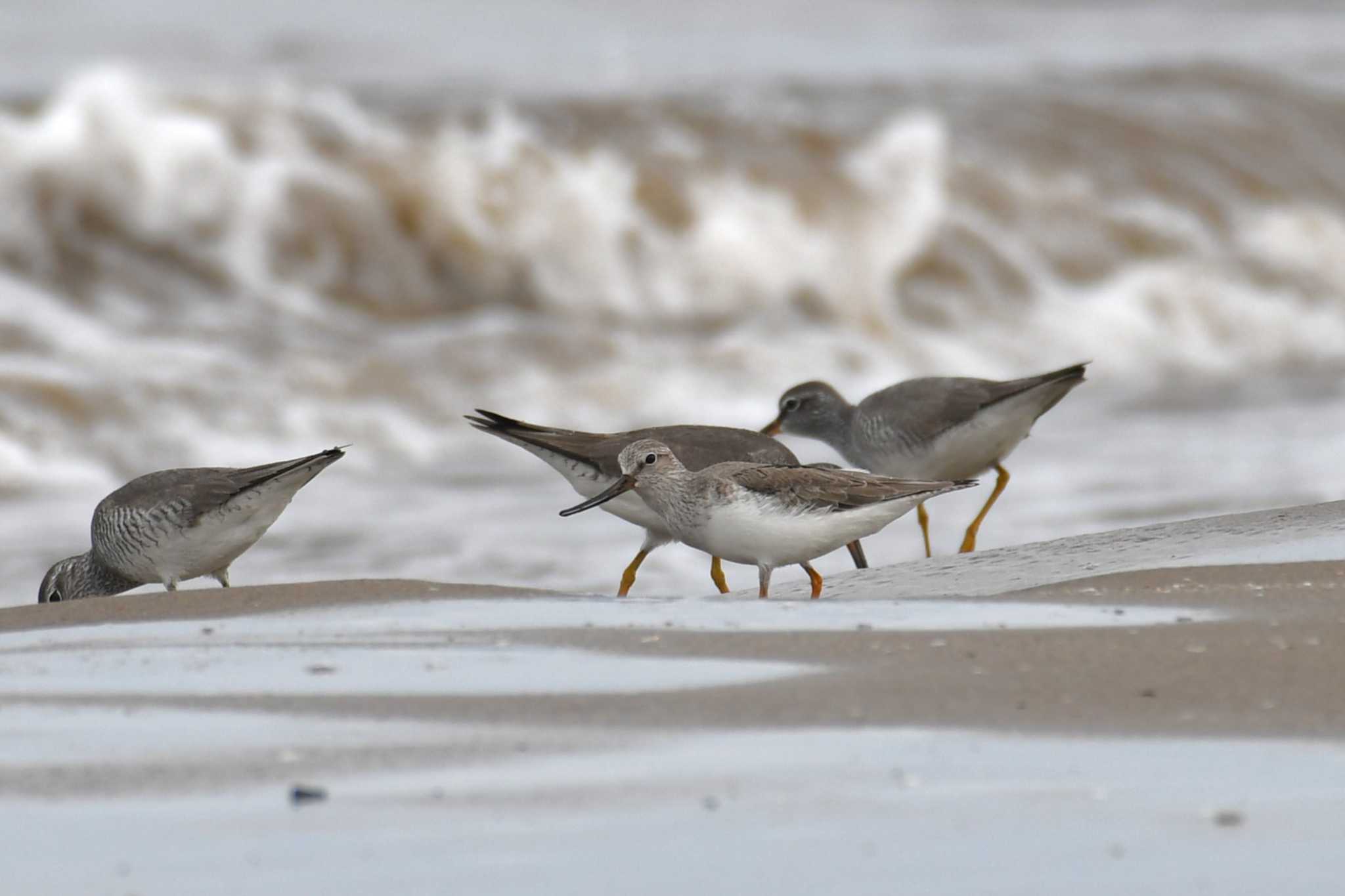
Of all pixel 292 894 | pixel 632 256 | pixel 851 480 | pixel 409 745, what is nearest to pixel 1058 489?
pixel 851 480

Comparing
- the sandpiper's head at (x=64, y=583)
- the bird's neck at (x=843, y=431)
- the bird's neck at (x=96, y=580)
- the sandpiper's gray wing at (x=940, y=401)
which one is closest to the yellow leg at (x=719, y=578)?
the sandpiper's gray wing at (x=940, y=401)

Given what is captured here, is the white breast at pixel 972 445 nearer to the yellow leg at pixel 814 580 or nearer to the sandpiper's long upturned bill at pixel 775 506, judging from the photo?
the yellow leg at pixel 814 580

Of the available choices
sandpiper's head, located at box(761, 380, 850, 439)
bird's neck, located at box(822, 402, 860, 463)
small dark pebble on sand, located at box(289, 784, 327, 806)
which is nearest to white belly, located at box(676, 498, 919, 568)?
bird's neck, located at box(822, 402, 860, 463)

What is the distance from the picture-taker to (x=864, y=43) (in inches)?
881

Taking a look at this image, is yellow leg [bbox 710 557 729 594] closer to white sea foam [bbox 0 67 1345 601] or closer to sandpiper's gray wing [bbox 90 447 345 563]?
sandpiper's gray wing [bbox 90 447 345 563]

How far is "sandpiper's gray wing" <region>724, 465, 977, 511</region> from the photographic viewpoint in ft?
17.0

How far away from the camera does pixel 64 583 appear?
6180 mm

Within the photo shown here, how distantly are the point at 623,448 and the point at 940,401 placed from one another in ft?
4.55

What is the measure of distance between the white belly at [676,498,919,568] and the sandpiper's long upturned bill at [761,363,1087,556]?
54.6 inches

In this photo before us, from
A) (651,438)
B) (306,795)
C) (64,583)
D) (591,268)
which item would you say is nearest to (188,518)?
(64,583)

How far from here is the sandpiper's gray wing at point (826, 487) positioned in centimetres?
517

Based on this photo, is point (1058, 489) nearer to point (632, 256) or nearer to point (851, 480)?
point (851, 480)

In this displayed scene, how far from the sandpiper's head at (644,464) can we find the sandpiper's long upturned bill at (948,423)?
148 centimetres

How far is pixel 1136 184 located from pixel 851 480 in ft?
42.3
